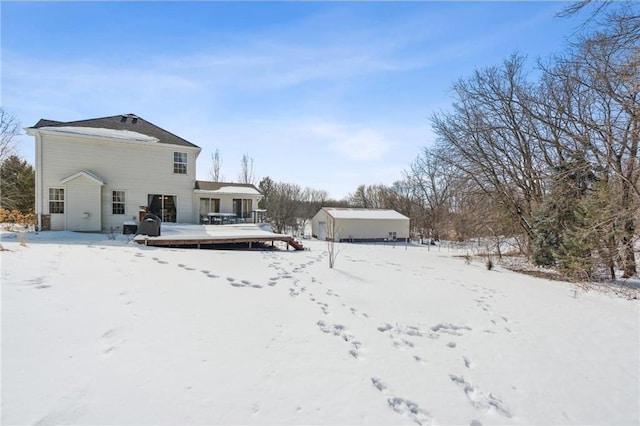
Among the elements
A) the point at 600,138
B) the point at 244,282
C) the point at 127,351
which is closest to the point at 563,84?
the point at 600,138

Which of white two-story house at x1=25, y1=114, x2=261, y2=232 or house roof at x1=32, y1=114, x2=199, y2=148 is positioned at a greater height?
house roof at x1=32, y1=114, x2=199, y2=148

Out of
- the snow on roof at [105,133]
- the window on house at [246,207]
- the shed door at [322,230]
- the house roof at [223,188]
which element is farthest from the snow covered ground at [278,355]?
the shed door at [322,230]

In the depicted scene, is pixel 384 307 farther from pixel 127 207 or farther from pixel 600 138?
pixel 127 207

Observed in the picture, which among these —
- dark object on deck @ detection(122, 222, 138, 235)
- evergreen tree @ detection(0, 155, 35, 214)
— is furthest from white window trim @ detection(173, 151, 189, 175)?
evergreen tree @ detection(0, 155, 35, 214)

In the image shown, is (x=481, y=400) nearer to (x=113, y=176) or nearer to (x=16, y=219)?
(x=113, y=176)

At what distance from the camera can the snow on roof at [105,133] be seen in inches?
515

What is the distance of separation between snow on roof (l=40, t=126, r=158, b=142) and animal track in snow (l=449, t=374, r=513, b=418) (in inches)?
621

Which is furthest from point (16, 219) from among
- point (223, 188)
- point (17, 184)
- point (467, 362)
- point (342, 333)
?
point (467, 362)

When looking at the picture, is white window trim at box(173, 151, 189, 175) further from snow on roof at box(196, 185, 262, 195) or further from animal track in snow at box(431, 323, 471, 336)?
animal track in snow at box(431, 323, 471, 336)

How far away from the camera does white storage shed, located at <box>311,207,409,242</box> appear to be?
28281 millimetres

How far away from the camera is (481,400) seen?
2.76 meters

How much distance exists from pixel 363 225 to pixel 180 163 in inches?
713

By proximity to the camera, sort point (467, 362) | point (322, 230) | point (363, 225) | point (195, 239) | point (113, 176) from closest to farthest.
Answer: point (467, 362) → point (195, 239) → point (113, 176) → point (363, 225) → point (322, 230)

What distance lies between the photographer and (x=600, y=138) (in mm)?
10516
